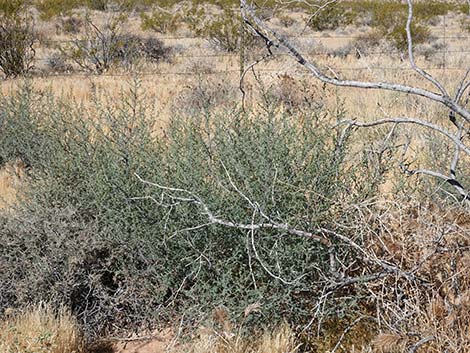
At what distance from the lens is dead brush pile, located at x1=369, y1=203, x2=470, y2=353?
322 cm

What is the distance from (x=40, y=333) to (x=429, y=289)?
7.63 feet

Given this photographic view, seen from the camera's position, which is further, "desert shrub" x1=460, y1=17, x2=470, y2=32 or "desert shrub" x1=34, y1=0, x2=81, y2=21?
"desert shrub" x1=34, y1=0, x2=81, y2=21

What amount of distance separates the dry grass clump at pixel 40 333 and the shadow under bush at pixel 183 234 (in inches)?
8.5

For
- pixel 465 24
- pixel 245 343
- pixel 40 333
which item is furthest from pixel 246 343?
pixel 465 24

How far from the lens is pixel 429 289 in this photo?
3379mm

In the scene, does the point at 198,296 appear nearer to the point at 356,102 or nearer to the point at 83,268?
the point at 83,268

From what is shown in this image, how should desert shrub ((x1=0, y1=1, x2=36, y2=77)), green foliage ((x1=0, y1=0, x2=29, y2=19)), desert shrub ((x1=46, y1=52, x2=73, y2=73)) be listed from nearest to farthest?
desert shrub ((x1=0, y1=1, x2=36, y2=77)) < green foliage ((x1=0, y1=0, x2=29, y2=19)) < desert shrub ((x1=46, y1=52, x2=73, y2=73))

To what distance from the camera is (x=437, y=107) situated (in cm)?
1003

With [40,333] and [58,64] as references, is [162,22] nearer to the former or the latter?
[58,64]

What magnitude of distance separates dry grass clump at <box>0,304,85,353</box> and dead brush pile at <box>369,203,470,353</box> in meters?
1.92

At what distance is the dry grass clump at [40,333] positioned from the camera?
3727 mm

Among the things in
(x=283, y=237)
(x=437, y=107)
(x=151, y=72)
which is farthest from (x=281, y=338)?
(x=151, y=72)

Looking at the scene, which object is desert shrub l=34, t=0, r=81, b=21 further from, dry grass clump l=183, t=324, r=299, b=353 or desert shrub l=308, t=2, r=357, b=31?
dry grass clump l=183, t=324, r=299, b=353

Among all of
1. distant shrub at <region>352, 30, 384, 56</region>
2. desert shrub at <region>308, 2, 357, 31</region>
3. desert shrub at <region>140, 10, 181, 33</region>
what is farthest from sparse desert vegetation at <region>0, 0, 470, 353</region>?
desert shrub at <region>308, 2, 357, 31</region>
